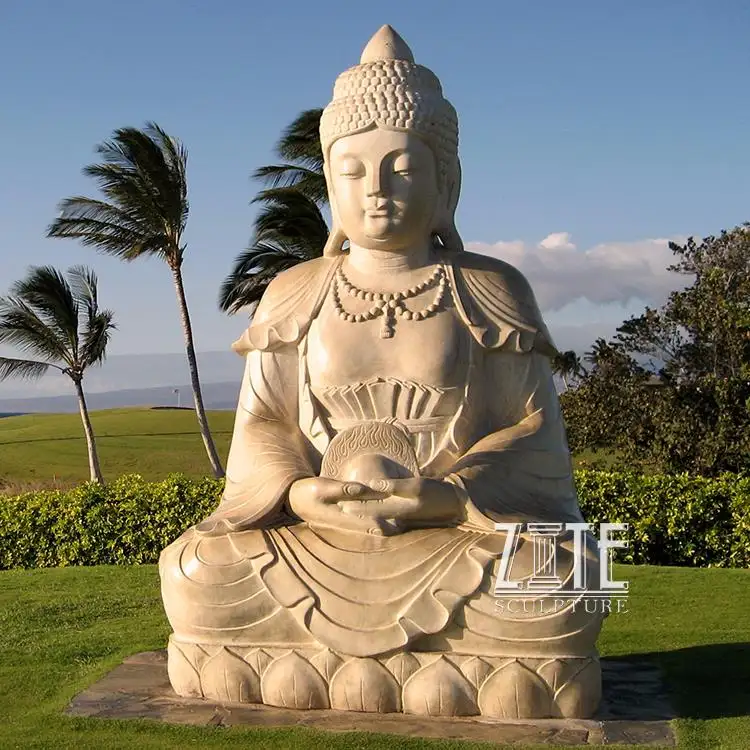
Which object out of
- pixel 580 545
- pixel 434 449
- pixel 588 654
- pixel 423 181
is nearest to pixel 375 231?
pixel 423 181

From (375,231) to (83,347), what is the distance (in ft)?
48.2

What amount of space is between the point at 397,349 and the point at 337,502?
0.80m

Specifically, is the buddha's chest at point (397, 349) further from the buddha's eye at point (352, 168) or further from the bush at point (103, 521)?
the bush at point (103, 521)

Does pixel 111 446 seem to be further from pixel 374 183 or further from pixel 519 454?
pixel 519 454

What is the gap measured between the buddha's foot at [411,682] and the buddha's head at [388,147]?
6.48 ft

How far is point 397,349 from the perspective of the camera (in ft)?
17.1

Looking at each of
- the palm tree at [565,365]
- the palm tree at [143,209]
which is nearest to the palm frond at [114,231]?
the palm tree at [143,209]

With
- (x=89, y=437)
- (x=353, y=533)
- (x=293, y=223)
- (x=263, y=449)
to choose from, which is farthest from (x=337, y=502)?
(x=89, y=437)

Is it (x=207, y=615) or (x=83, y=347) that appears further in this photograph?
(x=83, y=347)

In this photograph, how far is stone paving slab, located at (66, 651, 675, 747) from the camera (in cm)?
439

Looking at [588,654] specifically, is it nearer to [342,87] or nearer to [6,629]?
[342,87]

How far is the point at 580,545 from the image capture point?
4.80m

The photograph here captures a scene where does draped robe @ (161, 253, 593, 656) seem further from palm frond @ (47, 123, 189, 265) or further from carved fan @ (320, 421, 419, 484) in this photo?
palm frond @ (47, 123, 189, 265)

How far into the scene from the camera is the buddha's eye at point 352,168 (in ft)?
17.3
